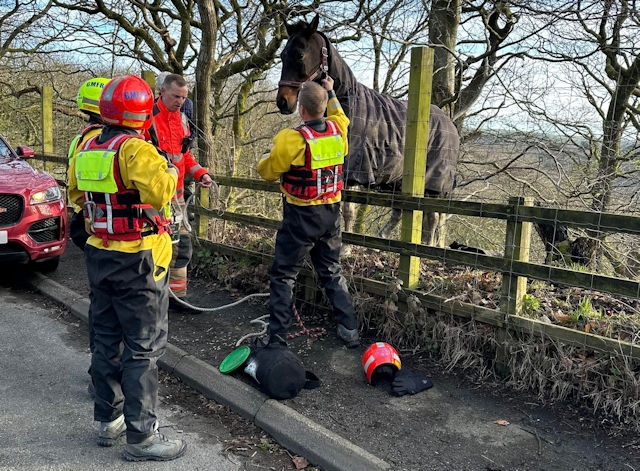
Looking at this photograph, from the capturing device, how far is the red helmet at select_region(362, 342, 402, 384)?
12.6 ft

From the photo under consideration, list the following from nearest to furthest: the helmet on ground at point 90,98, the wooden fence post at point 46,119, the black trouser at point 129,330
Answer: the black trouser at point 129,330
the helmet on ground at point 90,98
the wooden fence post at point 46,119

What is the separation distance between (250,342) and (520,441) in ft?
7.70

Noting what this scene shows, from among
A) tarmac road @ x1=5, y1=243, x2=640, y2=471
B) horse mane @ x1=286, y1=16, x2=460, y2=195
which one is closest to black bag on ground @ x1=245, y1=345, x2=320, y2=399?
tarmac road @ x1=5, y1=243, x2=640, y2=471

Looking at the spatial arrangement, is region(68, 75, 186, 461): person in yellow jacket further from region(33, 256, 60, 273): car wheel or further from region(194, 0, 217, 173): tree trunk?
region(33, 256, 60, 273): car wheel

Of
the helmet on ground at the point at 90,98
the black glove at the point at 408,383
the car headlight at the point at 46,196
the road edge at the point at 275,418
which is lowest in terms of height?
the road edge at the point at 275,418

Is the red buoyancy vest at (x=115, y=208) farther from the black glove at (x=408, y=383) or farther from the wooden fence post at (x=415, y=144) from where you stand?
the wooden fence post at (x=415, y=144)

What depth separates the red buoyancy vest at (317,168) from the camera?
4.02 m

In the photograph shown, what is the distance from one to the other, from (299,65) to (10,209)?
3927mm

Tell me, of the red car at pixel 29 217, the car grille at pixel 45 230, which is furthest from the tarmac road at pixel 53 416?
the car grille at pixel 45 230

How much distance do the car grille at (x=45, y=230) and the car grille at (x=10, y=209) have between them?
0.67 feet

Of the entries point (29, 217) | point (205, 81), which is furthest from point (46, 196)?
point (205, 81)

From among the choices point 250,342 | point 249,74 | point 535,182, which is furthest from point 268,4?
point 250,342

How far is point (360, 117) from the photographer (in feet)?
16.3

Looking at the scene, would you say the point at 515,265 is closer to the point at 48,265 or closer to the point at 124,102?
the point at 124,102
